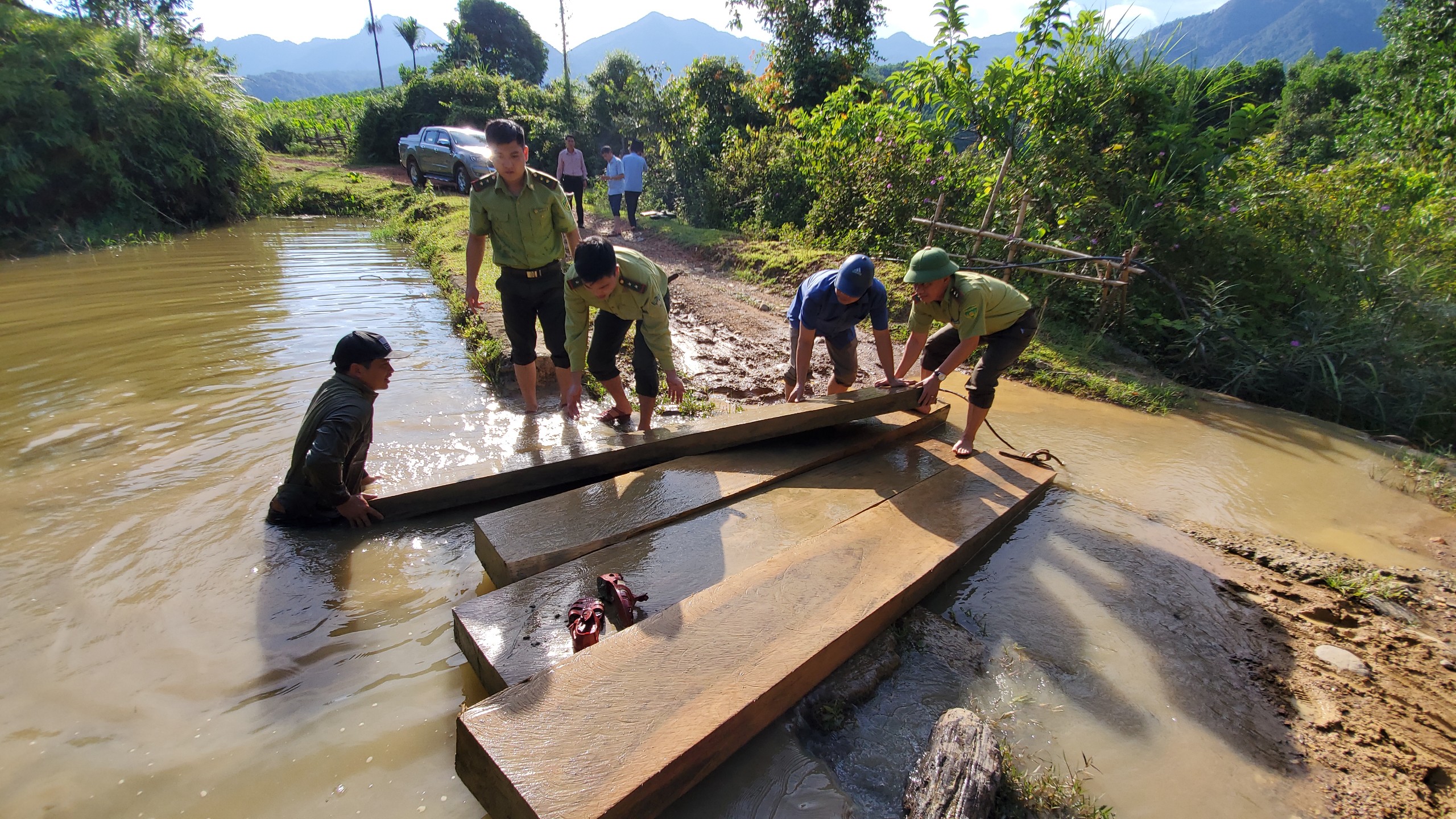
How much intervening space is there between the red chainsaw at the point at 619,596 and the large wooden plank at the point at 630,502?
11.4 inches

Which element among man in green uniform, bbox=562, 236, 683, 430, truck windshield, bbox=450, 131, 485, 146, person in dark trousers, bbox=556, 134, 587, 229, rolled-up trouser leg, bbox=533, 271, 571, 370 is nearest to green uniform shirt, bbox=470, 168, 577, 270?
rolled-up trouser leg, bbox=533, 271, 571, 370

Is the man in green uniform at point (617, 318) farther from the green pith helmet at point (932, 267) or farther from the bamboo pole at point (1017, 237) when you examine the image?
the bamboo pole at point (1017, 237)

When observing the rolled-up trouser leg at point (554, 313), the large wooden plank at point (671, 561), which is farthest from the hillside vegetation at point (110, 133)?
the large wooden plank at point (671, 561)

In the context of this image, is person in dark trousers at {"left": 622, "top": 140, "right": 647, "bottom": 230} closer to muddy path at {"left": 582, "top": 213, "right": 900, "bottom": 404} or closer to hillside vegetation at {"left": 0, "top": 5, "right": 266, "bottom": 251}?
muddy path at {"left": 582, "top": 213, "right": 900, "bottom": 404}

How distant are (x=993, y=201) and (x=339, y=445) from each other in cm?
722

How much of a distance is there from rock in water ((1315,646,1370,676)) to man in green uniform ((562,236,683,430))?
3261mm

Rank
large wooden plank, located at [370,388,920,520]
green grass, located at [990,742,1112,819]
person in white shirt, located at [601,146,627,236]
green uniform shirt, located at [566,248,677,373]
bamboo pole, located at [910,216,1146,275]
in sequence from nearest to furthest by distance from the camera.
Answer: green grass, located at [990,742,1112,819] < large wooden plank, located at [370,388,920,520] < green uniform shirt, located at [566,248,677,373] < bamboo pole, located at [910,216,1146,275] < person in white shirt, located at [601,146,627,236]

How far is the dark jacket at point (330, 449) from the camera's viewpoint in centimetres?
270

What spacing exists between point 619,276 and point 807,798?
8.70ft

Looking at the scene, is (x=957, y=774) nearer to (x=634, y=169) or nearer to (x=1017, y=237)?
(x=1017, y=237)

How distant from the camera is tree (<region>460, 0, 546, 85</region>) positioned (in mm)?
42219

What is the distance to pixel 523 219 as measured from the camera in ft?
12.4

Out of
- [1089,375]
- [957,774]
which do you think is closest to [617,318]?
[957,774]

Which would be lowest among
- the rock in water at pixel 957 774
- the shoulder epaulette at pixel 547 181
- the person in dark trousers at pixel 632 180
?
the rock in water at pixel 957 774
